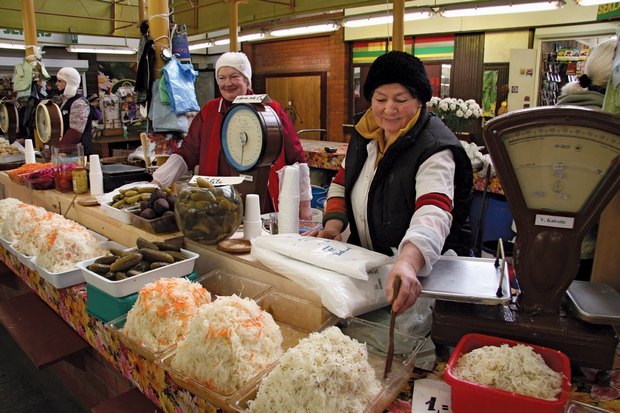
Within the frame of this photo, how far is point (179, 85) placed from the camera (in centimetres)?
355

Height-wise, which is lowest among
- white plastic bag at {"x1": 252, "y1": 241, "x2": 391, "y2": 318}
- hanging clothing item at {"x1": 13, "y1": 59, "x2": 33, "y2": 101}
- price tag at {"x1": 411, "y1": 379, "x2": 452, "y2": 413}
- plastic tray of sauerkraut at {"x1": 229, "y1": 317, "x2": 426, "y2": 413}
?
price tag at {"x1": 411, "y1": 379, "x2": 452, "y2": 413}

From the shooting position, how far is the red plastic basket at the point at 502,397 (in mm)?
977

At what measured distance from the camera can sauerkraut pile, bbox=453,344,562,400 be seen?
1.02 metres

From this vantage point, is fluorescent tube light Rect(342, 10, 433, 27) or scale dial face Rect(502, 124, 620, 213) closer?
scale dial face Rect(502, 124, 620, 213)

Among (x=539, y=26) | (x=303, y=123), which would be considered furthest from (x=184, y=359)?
(x=303, y=123)

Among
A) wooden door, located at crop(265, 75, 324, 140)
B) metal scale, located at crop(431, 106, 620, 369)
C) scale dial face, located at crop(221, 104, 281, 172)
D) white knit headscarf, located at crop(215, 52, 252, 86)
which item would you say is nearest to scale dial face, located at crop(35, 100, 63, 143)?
white knit headscarf, located at crop(215, 52, 252, 86)

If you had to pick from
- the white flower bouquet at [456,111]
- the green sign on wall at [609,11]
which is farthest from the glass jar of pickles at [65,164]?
the green sign on wall at [609,11]

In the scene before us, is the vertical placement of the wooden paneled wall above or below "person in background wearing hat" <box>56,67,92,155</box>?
above

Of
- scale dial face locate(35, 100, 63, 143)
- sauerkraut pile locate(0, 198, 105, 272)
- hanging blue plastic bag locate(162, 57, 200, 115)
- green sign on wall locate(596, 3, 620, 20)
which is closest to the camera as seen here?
sauerkraut pile locate(0, 198, 105, 272)

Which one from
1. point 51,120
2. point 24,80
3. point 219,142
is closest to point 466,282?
point 219,142

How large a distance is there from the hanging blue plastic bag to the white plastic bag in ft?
7.44

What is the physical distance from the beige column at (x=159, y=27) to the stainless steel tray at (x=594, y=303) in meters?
3.18

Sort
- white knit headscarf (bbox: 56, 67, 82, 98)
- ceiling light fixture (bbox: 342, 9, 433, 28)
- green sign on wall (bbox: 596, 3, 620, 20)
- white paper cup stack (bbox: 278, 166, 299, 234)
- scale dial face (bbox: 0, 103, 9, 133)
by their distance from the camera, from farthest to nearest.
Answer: scale dial face (bbox: 0, 103, 9, 133) < ceiling light fixture (bbox: 342, 9, 433, 28) < green sign on wall (bbox: 596, 3, 620, 20) < white knit headscarf (bbox: 56, 67, 82, 98) < white paper cup stack (bbox: 278, 166, 299, 234)

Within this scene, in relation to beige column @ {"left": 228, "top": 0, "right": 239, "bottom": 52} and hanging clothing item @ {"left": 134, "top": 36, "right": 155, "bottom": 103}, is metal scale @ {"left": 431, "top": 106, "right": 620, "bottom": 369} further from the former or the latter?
beige column @ {"left": 228, "top": 0, "right": 239, "bottom": 52}
